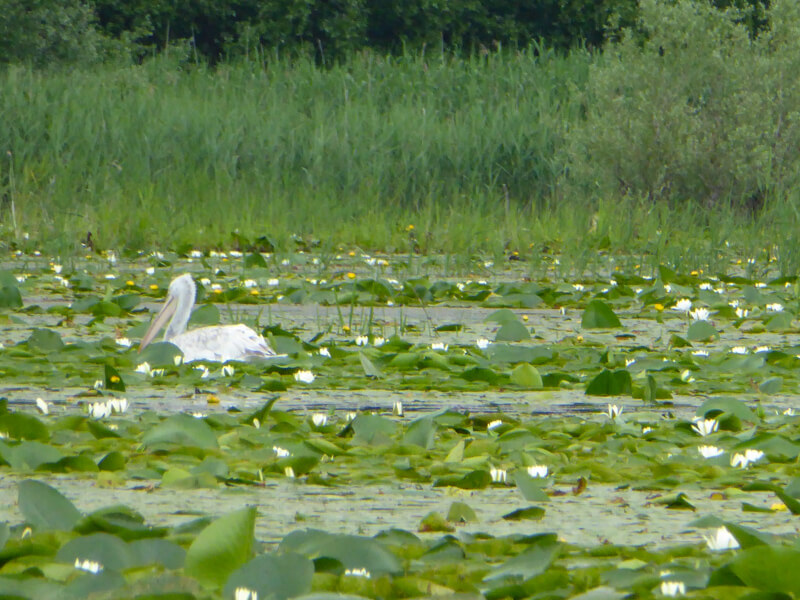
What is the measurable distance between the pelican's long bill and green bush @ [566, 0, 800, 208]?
23.3 feet

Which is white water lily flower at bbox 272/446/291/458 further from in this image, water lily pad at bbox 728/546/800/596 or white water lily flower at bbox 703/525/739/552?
water lily pad at bbox 728/546/800/596

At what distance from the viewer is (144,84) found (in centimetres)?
1522

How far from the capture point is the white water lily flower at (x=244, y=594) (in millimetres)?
1752

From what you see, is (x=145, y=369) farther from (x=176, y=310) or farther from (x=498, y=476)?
(x=498, y=476)

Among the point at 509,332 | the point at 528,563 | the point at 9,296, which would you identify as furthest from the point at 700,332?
the point at 528,563

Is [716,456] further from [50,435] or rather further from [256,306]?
[256,306]

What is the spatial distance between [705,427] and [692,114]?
9496 mm

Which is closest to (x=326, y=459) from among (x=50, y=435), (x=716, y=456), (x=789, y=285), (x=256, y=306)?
(x=50, y=435)

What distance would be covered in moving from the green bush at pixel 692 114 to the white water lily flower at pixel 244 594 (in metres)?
10.2

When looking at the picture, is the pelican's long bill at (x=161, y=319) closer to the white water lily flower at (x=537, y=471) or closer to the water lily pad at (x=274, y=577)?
the white water lily flower at (x=537, y=471)

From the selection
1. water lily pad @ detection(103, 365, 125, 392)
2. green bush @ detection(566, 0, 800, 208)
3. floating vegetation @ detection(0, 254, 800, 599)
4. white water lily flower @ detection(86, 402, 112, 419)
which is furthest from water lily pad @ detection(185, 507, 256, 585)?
green bush @ detection(566, 0, 800, 208)

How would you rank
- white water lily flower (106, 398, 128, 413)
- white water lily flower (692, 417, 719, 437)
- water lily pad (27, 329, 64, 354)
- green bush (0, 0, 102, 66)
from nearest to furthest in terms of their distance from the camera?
white water lily flower (692, 417, 719, 437) < white water lily flower (106, 398, 128, 413) < water lily pad (27, 329, 64, 354) < green bush (0, 0, 102, 66)

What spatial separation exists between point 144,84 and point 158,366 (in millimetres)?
11515

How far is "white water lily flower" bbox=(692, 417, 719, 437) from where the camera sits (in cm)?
312
